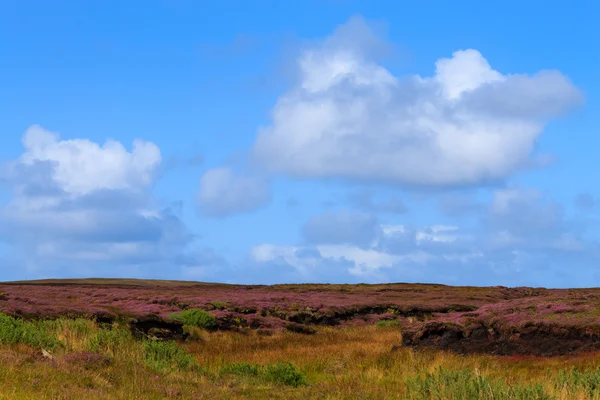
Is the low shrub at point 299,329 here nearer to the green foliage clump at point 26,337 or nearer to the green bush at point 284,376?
the green bush at point 284,376

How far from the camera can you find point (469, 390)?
36.7 feet

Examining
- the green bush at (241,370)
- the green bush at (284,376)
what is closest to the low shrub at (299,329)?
the green bush at (241,370)

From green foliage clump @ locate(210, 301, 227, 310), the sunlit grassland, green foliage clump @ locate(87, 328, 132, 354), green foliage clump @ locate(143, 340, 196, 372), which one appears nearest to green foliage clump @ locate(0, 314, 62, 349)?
the sunlit grassland

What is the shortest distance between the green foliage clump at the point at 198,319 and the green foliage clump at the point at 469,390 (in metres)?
19.3

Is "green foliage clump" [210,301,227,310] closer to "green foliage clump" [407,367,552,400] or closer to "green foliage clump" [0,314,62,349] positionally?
"green foliage clump" [0,314,62,349]

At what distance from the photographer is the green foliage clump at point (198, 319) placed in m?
30.1

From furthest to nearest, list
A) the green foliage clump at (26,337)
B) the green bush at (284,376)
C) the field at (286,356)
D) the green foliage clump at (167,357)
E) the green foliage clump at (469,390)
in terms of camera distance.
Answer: the green foliage clump at (167,357), the green bush at (284,376), the green foliage clump at (26,337), the field at (286,356), the green foliage clump at (469,390)

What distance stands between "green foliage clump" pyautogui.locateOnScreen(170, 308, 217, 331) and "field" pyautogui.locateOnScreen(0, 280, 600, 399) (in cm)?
7

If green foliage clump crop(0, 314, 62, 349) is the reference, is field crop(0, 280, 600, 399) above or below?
below

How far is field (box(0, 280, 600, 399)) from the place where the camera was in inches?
449

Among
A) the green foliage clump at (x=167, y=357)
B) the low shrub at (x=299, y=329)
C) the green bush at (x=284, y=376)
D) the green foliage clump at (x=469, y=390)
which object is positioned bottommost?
the low shrub at (x=299, y=329)

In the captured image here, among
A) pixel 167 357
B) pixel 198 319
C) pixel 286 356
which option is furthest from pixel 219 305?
pixel 167 357

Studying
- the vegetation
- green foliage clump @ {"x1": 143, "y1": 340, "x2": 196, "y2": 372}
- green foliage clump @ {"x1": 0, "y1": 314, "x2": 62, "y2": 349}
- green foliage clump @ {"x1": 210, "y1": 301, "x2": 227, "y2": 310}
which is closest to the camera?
green foliage clump @ {"x1": 0, "y1": 314, "x2": 62, "y2": 349}

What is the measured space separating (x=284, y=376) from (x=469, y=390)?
17.3 ft
